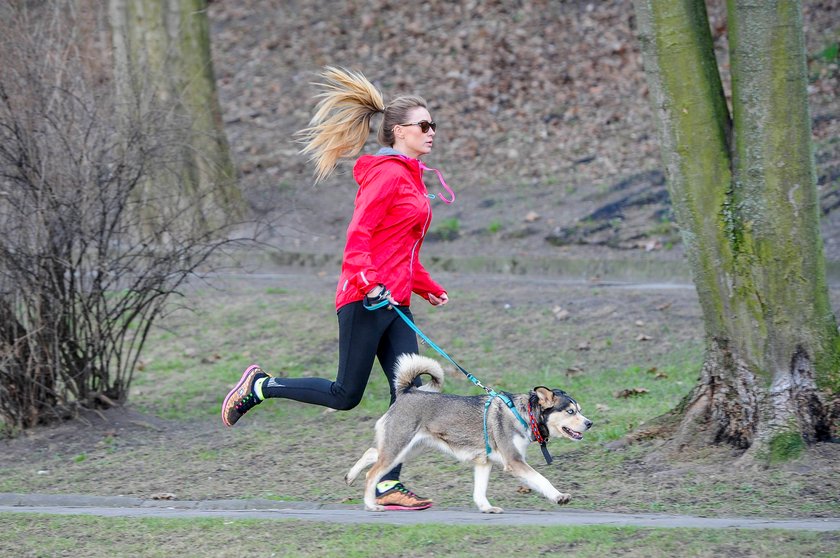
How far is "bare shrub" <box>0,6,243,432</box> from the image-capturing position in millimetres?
8047

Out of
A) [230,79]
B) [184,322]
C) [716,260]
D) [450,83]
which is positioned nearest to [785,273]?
[716,260]

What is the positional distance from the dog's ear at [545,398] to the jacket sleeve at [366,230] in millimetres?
1107

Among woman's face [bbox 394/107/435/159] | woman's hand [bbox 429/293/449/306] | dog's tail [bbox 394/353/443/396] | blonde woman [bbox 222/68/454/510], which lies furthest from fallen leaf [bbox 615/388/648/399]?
woman's face [bbox 394/107/435/159]

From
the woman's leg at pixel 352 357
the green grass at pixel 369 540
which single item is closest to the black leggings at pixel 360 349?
the woman's leg at pixel 352 357

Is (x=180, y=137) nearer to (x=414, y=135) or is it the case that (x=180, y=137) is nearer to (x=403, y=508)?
(x=414, y=135)

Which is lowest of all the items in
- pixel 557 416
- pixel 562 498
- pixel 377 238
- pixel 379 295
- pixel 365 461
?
pixel 562 498

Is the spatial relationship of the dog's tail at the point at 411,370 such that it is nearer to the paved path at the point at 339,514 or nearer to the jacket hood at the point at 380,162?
the paved path at the point at 339,514

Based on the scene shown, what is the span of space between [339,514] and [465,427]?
86 centimetres

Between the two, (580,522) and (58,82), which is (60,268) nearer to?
(58,82)

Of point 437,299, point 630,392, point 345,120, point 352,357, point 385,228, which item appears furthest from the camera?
point 630,392

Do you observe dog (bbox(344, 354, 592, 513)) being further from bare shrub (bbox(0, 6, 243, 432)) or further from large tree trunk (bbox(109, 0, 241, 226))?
large tree trunk (bbox(109, 0, 241, 226))

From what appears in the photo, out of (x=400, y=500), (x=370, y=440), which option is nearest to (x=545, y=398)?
(x=400, y=500)

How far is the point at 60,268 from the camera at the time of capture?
27.2ft

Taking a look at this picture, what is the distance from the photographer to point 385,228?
6301mm
